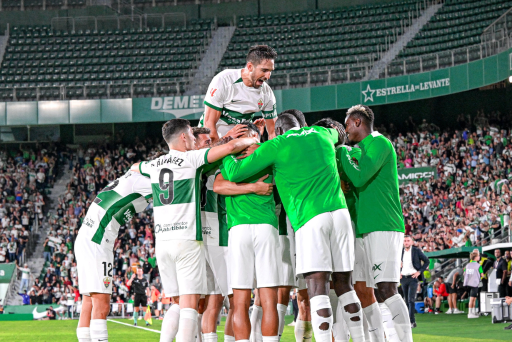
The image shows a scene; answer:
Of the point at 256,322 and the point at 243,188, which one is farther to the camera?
the point at 256,322

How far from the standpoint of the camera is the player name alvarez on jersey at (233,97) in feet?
27.7

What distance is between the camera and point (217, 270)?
7.63m

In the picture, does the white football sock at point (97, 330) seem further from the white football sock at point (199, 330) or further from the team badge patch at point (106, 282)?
the white football sock at point (199, 330)

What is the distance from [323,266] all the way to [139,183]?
106 inches

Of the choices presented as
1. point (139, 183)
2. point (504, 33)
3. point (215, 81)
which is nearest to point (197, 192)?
point (139, 183)

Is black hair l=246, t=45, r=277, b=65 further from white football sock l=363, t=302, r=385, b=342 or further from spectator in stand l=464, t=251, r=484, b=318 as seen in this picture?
spectator in stand l=464, t=251, r=484, b=318

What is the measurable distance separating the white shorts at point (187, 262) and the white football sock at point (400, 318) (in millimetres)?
1912

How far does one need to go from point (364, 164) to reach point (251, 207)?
48.1 inches

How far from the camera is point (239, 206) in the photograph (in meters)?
7.05

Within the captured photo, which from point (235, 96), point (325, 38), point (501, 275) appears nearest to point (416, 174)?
point (325, 38)

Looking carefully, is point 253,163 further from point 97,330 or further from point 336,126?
point 97,330

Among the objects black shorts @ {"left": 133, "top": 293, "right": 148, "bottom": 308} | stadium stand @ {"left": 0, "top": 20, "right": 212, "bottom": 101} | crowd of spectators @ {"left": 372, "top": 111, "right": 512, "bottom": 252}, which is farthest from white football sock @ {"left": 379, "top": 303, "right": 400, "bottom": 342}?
stadium stand @ {"left": 0, "top": 20, "right": 212, "bottom": 101}

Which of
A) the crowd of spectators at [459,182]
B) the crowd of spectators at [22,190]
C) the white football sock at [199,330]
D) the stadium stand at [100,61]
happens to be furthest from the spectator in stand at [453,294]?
the crowd of spectators at [22,190]

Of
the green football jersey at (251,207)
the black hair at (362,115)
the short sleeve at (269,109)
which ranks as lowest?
the green football jersey at (251,207)
